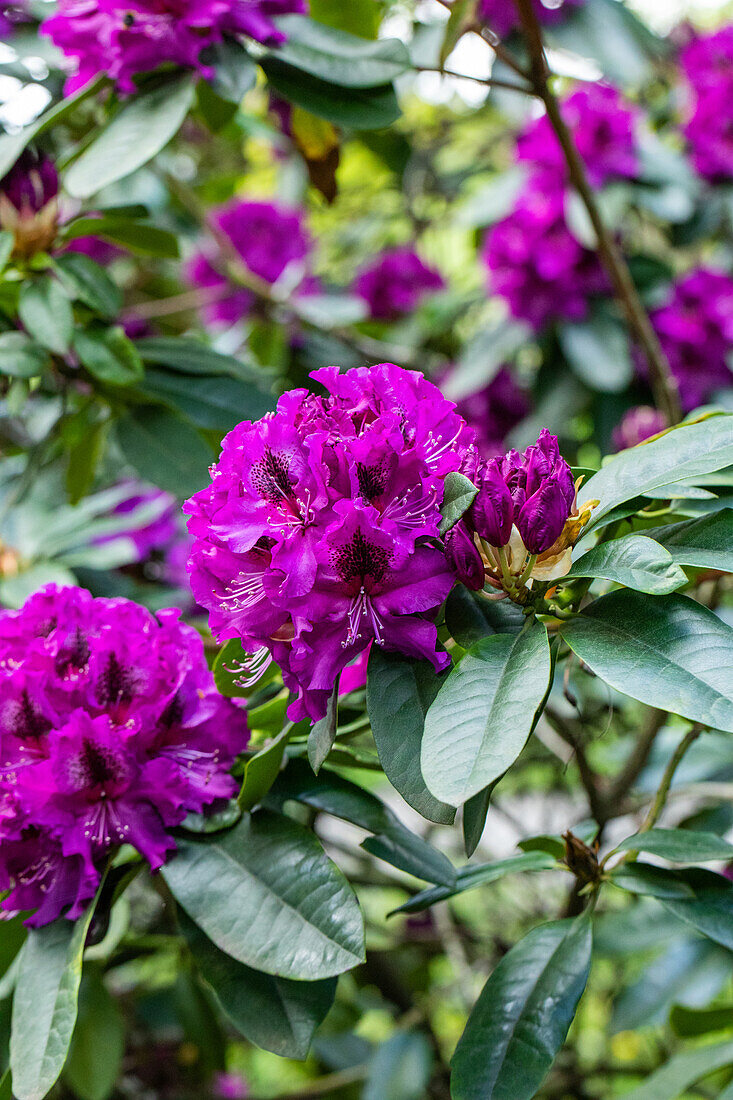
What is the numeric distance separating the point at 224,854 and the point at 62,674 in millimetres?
208

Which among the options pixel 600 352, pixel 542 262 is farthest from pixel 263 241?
pixel 600 352

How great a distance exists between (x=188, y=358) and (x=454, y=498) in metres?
0.68

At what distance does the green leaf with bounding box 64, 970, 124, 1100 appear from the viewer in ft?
3.79

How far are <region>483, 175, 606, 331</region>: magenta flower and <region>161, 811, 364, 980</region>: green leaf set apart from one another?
151 cm

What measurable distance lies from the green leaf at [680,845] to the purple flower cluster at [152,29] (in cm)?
93

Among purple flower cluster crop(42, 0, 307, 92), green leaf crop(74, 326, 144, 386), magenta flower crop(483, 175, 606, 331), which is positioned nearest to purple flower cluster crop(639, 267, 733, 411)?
magenta flower crop(483, 175, 606, 331)

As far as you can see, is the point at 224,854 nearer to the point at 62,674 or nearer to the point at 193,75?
the point at 62,674

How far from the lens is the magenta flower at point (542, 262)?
2014 mm

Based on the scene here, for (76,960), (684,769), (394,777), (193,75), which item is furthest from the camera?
(684,769)

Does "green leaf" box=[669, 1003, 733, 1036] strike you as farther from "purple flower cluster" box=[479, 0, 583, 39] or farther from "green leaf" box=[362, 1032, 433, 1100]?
"purple flower cluster" box=[479, 0, 583, 39]

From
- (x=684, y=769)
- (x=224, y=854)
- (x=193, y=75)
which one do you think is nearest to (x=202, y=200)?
(x=193, y=75)

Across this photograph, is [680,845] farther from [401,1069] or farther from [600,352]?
[600,352]

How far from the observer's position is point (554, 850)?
912mm

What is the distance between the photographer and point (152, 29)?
A: 1.10m
